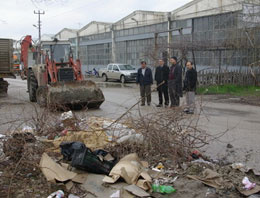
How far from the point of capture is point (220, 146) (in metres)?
6.93

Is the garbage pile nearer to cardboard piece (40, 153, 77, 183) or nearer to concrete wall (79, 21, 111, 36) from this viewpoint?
cardboard piece (40, 153, 77, 183)

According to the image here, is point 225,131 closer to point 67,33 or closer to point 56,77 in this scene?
point 56,77

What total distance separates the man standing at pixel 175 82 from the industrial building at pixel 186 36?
6340 mm

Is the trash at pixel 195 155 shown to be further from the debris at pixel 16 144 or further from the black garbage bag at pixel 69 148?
the debris at pixel 16 144

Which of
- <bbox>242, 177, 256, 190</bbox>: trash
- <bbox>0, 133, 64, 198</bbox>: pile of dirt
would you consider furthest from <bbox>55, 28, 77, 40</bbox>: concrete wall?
<bbox>242, 177, 256, 190</bbox>: trash

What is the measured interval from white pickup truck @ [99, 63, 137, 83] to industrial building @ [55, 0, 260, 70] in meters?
A: 1.84

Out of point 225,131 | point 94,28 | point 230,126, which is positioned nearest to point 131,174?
point 225,131

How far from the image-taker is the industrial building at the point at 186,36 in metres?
19.9

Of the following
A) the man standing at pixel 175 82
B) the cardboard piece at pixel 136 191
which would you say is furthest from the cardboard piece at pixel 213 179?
the man standing at pixel 175 82

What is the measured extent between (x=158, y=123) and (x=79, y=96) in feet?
22.4

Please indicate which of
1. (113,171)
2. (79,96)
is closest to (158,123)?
(113,171)

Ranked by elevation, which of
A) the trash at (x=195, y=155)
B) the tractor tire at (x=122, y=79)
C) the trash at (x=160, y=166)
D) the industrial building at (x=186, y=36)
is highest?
the industrial building at (x=186, y=36)

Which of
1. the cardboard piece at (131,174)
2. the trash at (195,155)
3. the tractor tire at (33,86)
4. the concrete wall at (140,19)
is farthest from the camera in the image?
the concrete wall at (140,19)

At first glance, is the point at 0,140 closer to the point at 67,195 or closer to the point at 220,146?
the point at 67,195
